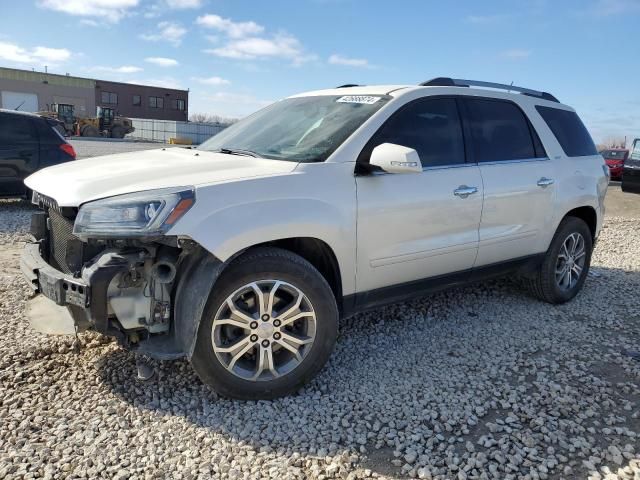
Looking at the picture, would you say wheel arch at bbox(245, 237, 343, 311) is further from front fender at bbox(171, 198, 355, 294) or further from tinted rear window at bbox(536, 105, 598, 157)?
tinted rear window at bbox(536, 105, 598, 157)

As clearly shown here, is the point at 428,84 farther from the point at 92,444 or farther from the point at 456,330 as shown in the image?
the point at 92,444

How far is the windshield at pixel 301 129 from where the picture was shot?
347cm

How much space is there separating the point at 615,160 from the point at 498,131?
22.2 metres

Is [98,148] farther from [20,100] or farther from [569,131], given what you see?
[20,100]

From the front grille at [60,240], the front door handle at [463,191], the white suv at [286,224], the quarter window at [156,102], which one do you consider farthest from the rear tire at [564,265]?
→ the quarter window at [156,102]

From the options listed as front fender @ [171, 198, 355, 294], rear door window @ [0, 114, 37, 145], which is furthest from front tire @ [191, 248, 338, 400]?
rear door window @ [0, 114, 37, 145]

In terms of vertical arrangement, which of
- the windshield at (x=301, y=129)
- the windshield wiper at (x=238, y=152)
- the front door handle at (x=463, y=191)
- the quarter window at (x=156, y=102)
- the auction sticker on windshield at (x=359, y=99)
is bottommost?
the front door handle at (x=463, y=191)

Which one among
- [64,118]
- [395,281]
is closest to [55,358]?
[395,281]

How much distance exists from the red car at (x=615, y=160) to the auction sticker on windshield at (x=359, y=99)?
71.7 ft

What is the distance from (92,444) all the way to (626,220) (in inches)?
479

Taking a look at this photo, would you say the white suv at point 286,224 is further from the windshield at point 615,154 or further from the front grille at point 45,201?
the windshield at point 615,154

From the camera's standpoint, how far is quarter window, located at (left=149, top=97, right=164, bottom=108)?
6169 centimetres

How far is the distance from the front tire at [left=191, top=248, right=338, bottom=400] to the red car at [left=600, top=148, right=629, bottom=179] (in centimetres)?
2277

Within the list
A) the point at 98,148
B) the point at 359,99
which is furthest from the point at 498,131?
the point at 98,148
